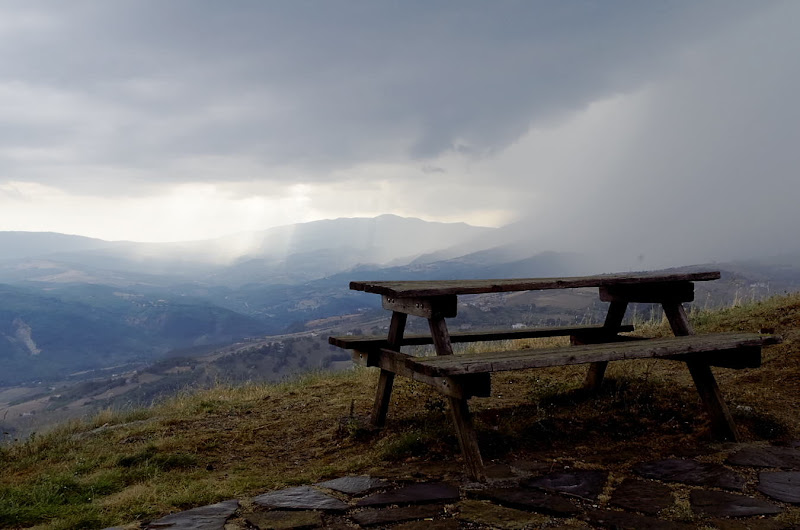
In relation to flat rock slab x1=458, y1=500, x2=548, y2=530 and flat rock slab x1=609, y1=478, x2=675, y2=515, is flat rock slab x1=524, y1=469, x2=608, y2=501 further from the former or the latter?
flat rock slab x1=458, y1=500, x2=548, y2=530

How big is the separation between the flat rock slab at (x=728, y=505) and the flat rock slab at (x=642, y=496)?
15cm

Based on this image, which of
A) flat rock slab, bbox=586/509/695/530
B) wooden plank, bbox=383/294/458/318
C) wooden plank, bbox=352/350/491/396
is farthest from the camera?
wooden plank, bbox=383/294/458/318

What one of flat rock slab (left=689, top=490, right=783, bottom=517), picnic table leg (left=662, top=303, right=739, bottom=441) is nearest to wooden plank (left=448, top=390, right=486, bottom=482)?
flat rock slab (left=689, top=490, right=783, bottom=517)

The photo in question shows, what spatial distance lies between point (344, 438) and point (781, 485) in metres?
3.40

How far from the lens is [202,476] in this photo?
460cm

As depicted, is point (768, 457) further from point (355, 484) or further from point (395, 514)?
point (355, 484)

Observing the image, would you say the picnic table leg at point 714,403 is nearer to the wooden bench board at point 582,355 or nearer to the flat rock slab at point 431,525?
the wooden bench board at point 582,355

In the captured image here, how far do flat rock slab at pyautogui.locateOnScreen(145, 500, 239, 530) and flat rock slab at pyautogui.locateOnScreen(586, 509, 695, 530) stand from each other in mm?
1985

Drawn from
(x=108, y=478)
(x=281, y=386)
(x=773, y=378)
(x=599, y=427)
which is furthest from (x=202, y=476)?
(x=773, y=378)

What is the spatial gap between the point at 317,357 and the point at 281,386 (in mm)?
82745

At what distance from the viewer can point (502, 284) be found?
15.3 ft

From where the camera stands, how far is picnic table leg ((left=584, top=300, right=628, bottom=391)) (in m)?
5.86

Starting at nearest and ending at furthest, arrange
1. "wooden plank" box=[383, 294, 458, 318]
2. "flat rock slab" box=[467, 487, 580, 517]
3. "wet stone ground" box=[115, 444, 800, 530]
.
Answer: "wet stone ground" box=[115, 444, 800, 530], "flat rock slab" box=[467, 487, 580, 517], "wooden plank" box=[383, 294, 458, 318]

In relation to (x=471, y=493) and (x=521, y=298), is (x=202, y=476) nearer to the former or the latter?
(x=471, y=493)
